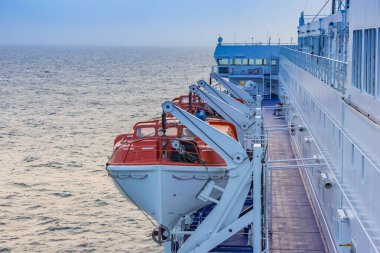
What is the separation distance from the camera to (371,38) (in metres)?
10.1

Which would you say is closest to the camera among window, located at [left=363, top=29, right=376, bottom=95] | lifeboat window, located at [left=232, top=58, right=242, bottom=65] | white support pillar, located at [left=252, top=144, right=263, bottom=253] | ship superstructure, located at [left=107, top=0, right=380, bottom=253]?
window, located at [left=363, top=29, right=376, bottom=95]

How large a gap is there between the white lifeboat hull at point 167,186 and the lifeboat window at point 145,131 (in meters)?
2.33

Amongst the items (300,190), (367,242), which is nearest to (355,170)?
(367,242)

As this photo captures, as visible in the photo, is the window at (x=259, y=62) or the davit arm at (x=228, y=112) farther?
the window at (x=259, y=62)

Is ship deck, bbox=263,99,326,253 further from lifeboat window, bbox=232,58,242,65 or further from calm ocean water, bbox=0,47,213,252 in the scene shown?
lifeboat window, bbox=232,58,242,65

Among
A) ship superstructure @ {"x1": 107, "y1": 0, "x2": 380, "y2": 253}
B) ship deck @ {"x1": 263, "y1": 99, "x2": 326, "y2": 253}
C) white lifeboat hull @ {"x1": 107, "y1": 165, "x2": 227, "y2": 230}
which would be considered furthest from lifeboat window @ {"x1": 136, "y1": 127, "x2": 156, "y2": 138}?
ship deck @ {"x1": 263, "y1": 99, "x2": 326, "y2": 253}

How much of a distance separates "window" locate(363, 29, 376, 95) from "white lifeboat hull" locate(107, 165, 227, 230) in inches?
247

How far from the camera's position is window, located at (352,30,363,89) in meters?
11.0

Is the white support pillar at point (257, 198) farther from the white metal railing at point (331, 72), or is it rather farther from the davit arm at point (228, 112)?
the davit arm at point (228, 112)

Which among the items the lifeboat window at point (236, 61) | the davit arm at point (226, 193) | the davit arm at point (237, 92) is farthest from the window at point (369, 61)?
the lifeboat window at point (236, 61)

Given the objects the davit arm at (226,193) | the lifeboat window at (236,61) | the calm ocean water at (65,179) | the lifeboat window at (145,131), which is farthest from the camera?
the lifeboat window at (236,61)

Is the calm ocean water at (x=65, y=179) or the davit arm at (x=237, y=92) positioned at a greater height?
the davit arm at (x=237, y=92)

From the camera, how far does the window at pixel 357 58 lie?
11000 millimetres

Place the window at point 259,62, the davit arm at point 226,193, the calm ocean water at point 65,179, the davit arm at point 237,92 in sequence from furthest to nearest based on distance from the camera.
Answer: the window at point 259,62 < the davit arm at point 237,92 < the calm ocean water at point 65,179 < the davit arm at point 226,193
